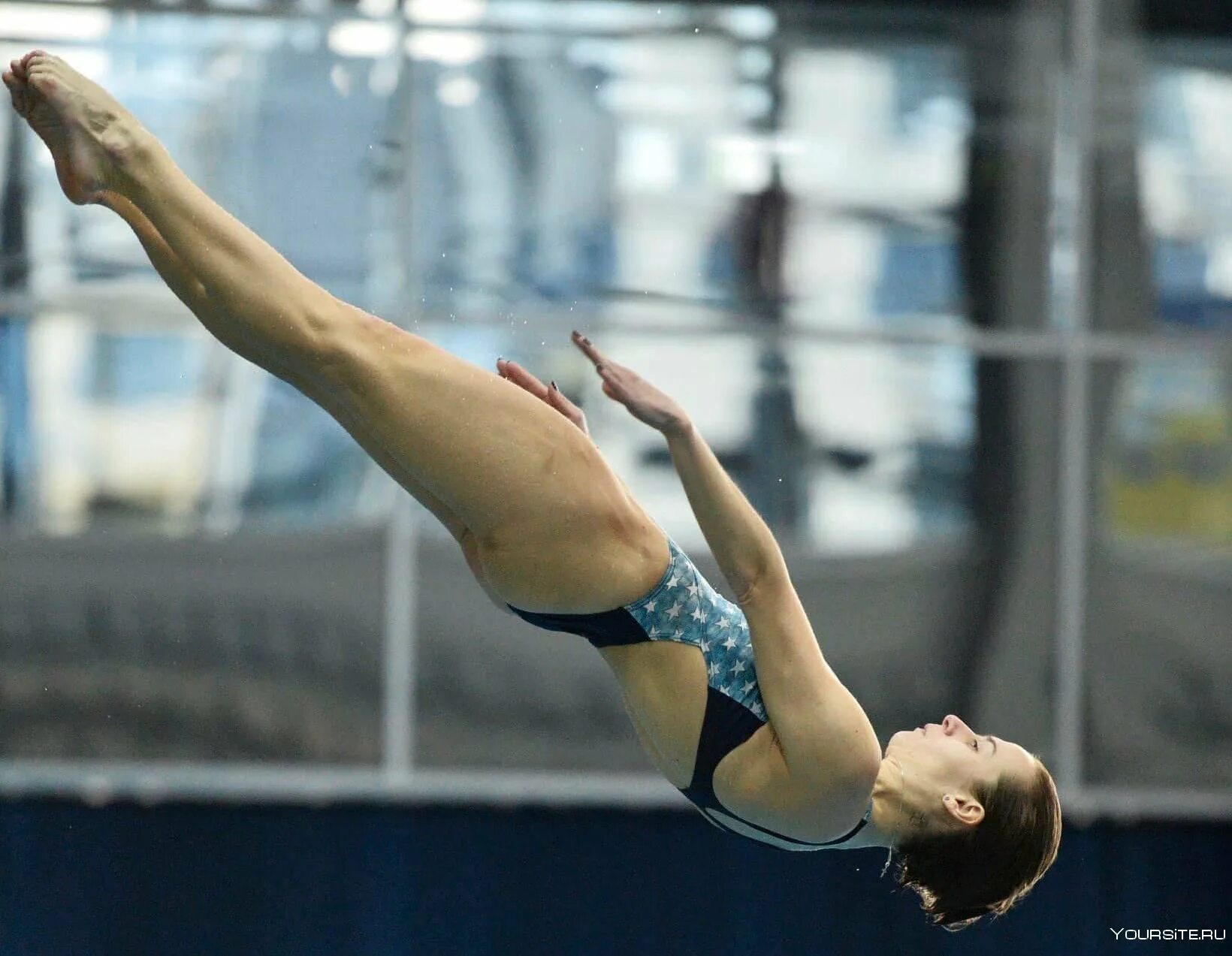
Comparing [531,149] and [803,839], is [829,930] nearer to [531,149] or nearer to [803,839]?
[803,839]

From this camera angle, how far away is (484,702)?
17.4ft

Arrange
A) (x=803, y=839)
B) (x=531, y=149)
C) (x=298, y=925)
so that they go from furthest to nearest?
(x=531, y=149)
(x=298, y=925)
(x=803, y=839)

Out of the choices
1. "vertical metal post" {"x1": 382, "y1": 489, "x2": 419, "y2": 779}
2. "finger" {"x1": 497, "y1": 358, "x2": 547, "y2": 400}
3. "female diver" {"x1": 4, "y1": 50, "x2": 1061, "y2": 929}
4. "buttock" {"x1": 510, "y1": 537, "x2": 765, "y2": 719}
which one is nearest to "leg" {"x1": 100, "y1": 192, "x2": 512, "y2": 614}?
"female diver" {"x1": 4, "y1": 50, "x2": 1061, "y2": 929}

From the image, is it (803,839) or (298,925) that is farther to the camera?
(298,925)

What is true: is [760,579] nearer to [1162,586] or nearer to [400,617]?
[400,617]

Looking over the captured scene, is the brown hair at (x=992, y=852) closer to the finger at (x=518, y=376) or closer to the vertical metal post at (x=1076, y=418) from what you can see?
the finger at (x=518, y=376)

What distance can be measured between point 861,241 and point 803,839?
3.02m

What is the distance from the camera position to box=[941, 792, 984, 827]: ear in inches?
114

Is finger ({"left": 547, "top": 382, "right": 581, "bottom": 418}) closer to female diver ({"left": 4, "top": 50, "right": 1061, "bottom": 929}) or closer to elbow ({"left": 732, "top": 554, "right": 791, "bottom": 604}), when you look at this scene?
female diver ({"left": 4, "top": 50, "right": 1061, "bottom": 929})

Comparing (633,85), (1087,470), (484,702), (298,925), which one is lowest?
(298,925)

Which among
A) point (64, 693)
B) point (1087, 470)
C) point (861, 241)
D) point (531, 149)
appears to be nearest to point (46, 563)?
point (64, 693)

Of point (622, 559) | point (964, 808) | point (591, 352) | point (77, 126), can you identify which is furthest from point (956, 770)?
point (77, 126)

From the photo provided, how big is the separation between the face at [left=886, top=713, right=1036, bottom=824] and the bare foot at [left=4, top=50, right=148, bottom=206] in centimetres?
175

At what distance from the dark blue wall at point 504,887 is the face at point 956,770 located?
2.16 meters
